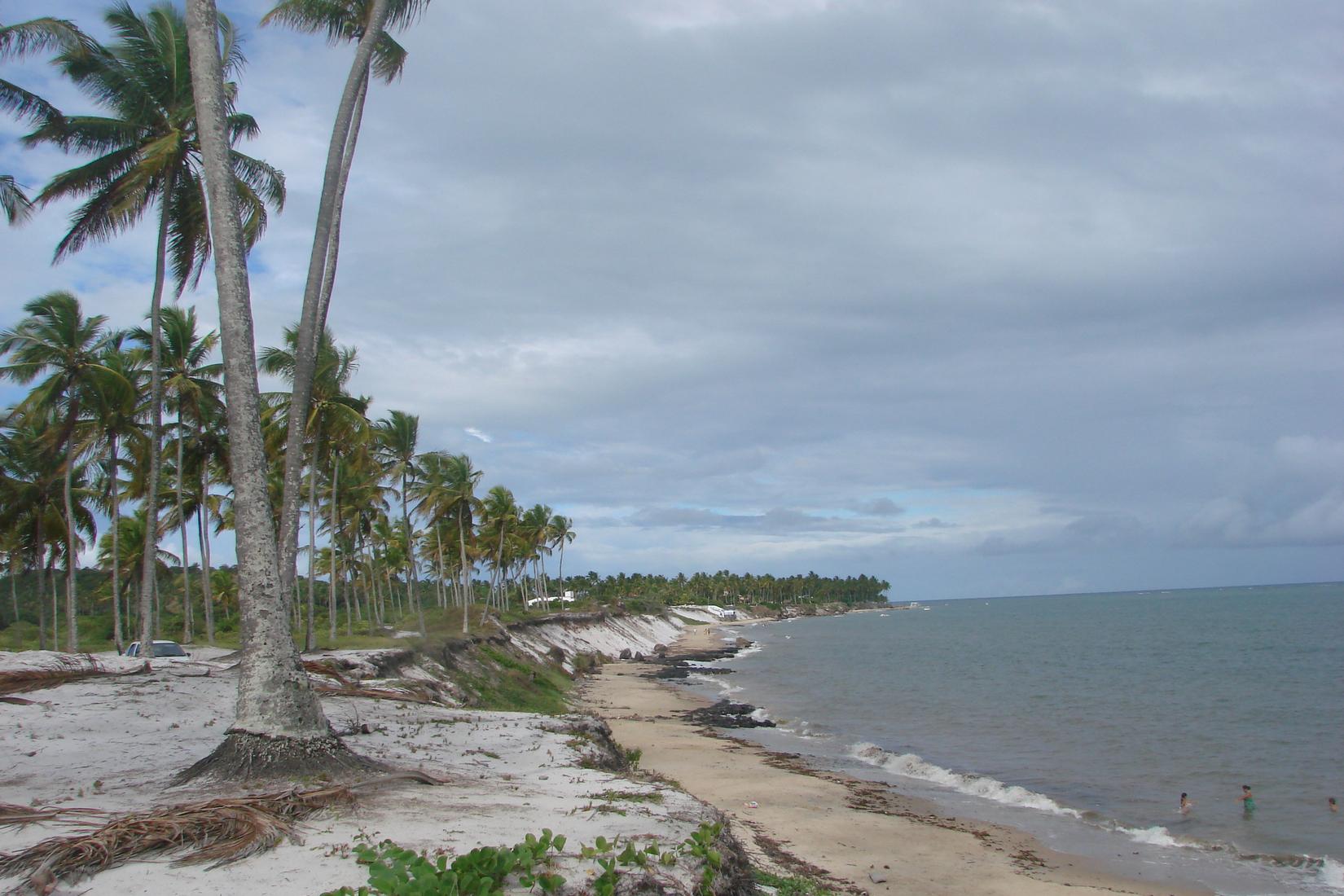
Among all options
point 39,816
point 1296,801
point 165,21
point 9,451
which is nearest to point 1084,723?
point 1296,801

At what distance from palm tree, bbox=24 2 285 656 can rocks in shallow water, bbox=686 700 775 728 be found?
2030 centimetres

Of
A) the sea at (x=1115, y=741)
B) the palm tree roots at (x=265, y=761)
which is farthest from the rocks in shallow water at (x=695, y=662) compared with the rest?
the palm tree roots at (x=265, y=761)

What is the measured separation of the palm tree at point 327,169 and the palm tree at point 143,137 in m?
4.34

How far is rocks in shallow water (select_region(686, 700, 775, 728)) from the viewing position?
32.7m

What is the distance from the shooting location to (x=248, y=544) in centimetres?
968

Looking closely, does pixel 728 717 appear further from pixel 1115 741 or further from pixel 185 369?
pixel 185 369

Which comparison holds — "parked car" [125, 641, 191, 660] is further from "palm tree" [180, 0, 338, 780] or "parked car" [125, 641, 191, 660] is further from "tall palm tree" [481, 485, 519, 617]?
"tall palm tree" [481, 485, 519, 617]

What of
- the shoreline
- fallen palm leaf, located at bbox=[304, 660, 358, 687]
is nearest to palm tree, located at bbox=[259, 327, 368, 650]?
fallen palm leaf, located at bbox=[304, 660, 358, 687]

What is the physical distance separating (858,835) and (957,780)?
24.8ft

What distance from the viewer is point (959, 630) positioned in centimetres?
11119

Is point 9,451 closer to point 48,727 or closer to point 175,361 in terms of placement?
point 175,361

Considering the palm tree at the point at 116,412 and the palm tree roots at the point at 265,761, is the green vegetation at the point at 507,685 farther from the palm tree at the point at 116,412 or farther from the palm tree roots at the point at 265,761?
the palm tree roots at the point at 265,761

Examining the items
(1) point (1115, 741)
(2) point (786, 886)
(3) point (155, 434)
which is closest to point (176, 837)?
(2) point (786, 886)

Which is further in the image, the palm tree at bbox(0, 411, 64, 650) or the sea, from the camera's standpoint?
the palm tree at bbox(0, 411, 64, 650)
